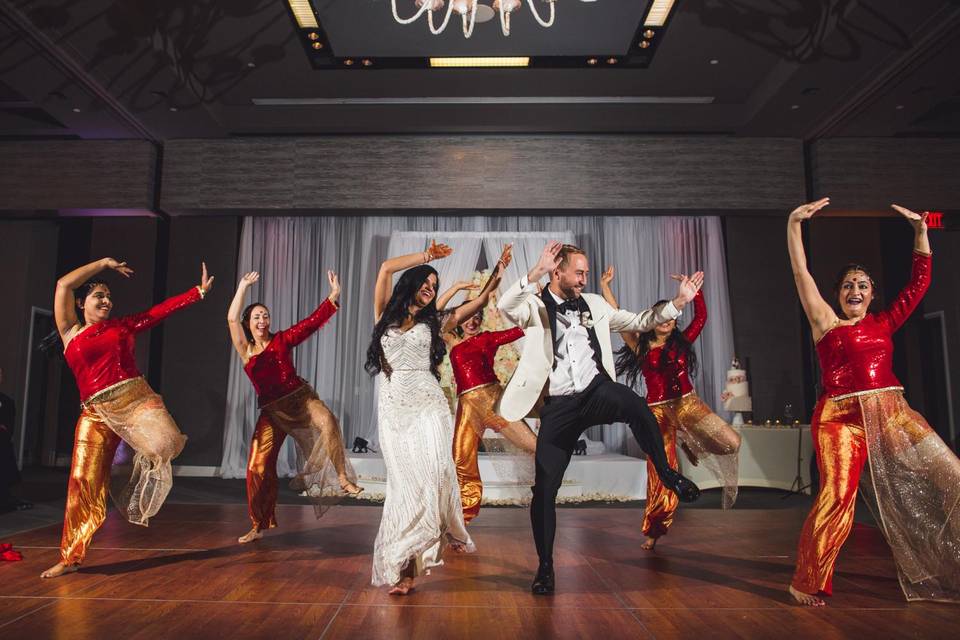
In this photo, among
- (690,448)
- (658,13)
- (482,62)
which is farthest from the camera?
(482,62)

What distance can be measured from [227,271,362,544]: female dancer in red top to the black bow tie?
173 cm

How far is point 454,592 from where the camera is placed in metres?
3.11

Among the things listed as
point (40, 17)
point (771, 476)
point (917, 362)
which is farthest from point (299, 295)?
point (917, 362)

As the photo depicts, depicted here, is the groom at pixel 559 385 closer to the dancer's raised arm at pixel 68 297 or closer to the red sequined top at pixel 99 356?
the red sequined top at pixel 99 356

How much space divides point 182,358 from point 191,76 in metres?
3.31

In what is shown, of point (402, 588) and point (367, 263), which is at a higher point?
point (367, 263)

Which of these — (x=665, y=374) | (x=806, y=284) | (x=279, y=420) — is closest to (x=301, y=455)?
(x=279, y=420)

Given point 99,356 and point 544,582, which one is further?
point 99,356

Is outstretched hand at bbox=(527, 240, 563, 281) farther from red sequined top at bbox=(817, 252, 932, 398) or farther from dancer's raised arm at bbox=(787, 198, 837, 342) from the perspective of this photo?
red sequined top at bbox=(817, 252, 932, 398)

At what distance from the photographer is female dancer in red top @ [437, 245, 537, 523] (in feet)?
16.1

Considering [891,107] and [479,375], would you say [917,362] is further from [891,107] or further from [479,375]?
[479,375]

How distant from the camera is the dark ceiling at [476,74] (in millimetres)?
5613

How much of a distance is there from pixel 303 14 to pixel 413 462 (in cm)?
434

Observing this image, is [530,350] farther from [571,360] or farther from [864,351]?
[864,351]
